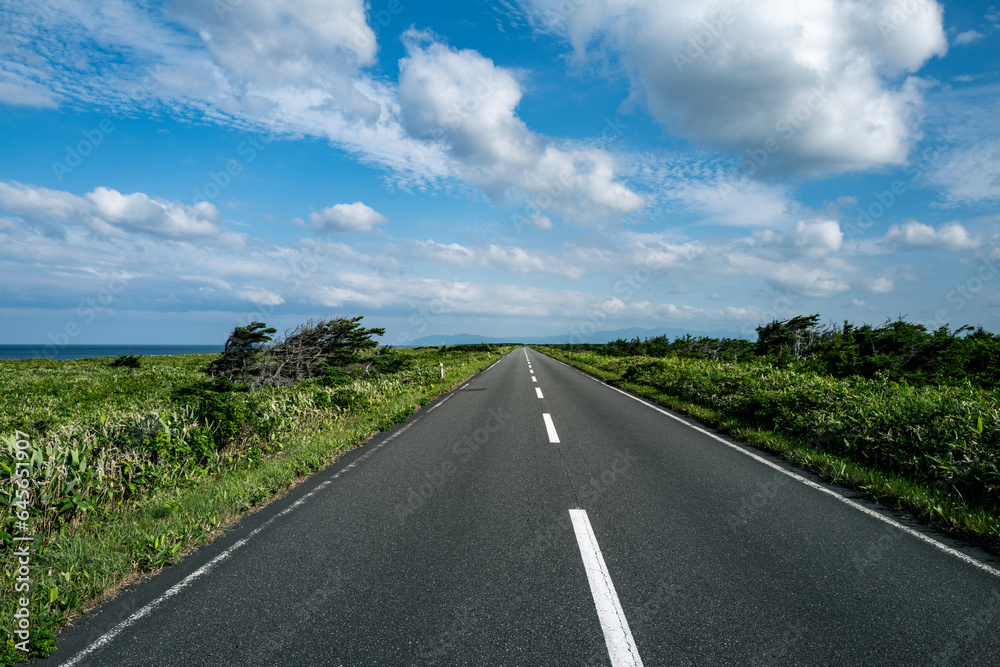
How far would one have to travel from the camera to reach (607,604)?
305 cm

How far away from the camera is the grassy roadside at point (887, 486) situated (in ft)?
14.2

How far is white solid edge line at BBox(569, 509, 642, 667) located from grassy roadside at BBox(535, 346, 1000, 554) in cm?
362

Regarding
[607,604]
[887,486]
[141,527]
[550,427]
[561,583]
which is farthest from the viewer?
[550,427]

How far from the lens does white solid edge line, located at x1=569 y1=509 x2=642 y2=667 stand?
2557mm

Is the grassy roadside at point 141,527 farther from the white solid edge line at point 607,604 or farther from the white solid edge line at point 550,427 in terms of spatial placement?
the white solid edge line at point 550,427

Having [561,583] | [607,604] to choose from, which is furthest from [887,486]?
[561,583]

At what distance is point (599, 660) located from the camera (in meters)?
2.51

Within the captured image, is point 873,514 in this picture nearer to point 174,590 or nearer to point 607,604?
point 607,604

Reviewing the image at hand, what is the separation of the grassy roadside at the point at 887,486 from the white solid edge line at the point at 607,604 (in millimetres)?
3623

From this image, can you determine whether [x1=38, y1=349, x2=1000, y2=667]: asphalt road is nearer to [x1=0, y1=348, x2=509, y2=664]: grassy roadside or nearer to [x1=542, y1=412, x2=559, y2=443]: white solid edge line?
[x1=0, y1=348, x2=509, y2=664]: grassy roadside

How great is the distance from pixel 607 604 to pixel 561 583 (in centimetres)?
40

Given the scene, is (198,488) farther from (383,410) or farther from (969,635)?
(969,635)

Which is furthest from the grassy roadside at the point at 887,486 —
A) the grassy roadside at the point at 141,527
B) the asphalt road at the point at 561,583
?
the grassy roadside at the point at 141,527

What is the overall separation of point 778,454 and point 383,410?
8.75 metres
